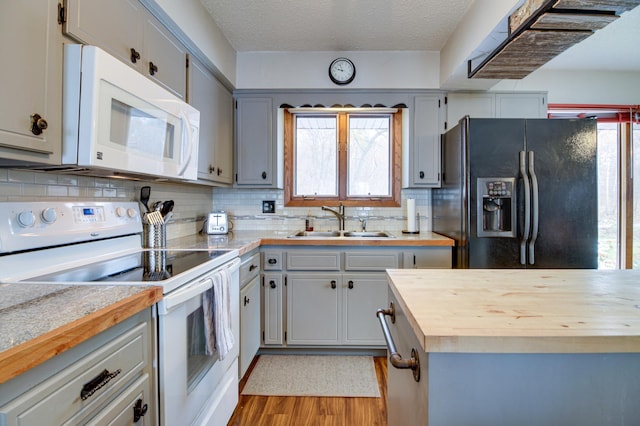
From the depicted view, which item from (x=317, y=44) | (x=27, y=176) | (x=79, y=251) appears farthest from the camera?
(x=317, y=44)

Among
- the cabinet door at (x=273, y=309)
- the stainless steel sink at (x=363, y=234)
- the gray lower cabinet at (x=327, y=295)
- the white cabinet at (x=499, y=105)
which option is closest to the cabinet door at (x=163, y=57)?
the gray lower cabinet at (x=327, y=295)

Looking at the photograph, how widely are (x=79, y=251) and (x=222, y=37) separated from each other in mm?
1860

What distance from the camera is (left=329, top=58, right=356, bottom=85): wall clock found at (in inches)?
103

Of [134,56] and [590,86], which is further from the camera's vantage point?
[590,86]

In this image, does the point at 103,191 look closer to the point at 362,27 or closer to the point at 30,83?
the point at 30,83

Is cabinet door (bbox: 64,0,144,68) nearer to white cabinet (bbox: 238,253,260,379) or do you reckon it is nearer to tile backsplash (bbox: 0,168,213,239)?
tile backsplash (bbox: 0,168,213,239)

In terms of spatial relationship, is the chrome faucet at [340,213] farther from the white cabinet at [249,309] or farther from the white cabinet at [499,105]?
the white cabinet at [499,105]

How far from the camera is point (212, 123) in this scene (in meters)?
2.29

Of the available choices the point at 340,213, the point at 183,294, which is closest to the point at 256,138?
the point at 340,213

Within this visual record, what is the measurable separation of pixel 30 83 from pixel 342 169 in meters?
2.29

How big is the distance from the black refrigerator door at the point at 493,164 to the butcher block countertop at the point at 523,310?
3.18 ft

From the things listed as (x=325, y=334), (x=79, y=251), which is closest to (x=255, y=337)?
(x=325, y=334)

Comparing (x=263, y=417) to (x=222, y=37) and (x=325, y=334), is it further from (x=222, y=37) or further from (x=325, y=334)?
(x=222, y=37)

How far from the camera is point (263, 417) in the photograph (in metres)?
1.73
